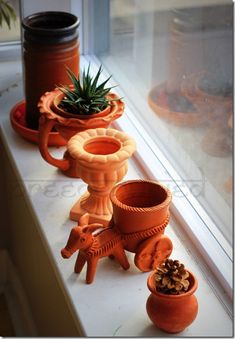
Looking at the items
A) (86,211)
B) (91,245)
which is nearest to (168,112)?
(86,211)

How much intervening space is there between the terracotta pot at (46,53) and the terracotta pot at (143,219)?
411mm

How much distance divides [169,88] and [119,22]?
0.35 m

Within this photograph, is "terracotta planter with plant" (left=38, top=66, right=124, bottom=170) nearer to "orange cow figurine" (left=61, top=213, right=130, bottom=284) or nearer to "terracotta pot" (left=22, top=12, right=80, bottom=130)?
"terracotta pot" (left=22, top=12, right=80, bottom=130)

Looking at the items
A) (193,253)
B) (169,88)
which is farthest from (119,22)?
(193,253)

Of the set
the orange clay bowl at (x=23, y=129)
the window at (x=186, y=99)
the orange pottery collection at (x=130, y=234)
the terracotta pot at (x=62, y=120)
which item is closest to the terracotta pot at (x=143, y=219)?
the orange pottery collection at (x=130, y=234)

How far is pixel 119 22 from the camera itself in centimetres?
169

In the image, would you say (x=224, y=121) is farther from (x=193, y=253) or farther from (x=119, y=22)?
(x=119, y=22)

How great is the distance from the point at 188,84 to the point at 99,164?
0.95ft

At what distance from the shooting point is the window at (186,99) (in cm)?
117

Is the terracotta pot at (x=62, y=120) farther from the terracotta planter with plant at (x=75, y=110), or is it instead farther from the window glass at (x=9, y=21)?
the window glass at (x=9, y=21)

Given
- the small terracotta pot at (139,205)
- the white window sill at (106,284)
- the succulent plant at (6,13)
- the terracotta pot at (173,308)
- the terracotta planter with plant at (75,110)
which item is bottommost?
the white window sill at (106,284)

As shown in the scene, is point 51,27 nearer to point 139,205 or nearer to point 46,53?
point 46,53

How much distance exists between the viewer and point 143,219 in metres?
1.07

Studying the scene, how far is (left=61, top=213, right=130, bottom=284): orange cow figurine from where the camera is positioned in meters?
1.07
